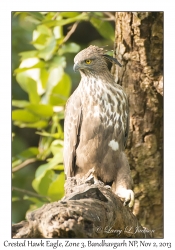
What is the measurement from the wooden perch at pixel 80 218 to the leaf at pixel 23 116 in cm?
251

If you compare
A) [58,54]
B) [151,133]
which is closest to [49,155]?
[58,54]

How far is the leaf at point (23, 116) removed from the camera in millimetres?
6332

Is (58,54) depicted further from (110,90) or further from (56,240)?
(56,240)

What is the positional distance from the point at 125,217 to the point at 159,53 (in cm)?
216

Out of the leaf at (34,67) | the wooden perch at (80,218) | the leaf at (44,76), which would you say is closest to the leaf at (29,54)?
the leaf at (34,67)

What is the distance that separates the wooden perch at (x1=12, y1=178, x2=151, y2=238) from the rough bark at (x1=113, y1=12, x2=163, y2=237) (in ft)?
5.44

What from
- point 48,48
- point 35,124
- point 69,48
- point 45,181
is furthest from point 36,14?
point 45,181

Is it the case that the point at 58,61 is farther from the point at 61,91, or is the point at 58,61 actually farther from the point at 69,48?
the point at 61,91

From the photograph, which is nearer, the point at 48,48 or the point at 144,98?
the point at 144,98

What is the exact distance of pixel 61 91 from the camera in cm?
651

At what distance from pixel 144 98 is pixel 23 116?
163 cm

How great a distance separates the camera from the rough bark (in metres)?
5.57

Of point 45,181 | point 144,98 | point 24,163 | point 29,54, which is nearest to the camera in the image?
point 144,98

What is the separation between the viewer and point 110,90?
4871 millimetres
